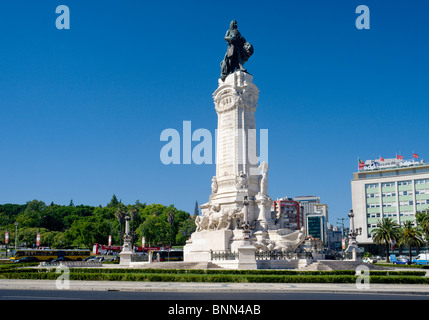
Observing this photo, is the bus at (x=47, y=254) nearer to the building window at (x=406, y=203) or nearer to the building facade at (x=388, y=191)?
the building facade at (x=388, y=191)

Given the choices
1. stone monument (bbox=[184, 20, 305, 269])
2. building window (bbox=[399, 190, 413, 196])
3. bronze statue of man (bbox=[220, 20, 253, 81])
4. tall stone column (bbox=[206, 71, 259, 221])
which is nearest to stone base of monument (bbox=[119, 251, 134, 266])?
stone monument (bbox=[184, 20, 305, 269])

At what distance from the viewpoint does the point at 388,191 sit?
106 meters

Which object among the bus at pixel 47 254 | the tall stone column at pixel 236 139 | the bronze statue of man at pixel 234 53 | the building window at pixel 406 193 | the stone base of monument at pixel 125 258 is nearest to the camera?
the stone base of monument at pixel 125 258

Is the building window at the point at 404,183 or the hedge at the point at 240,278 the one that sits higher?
the building window at the point at 404,183

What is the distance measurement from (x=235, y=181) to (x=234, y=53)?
16560 mm

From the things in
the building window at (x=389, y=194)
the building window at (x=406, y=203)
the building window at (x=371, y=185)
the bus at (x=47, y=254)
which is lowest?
the bus at (x=47, y=254)

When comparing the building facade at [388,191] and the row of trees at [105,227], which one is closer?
the building facade at [388,191]

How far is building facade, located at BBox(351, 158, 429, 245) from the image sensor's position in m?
102

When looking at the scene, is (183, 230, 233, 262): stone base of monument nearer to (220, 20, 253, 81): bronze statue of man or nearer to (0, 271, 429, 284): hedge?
(0, 271, 429, 284): hedge

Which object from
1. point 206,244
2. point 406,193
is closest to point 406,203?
point 406,193

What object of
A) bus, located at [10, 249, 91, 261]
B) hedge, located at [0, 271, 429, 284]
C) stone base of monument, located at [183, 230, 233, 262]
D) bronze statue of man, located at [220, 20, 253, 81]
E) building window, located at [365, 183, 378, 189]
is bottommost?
bus, located at [10, 249, 91, 261]

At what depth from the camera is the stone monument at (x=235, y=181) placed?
42562 mm

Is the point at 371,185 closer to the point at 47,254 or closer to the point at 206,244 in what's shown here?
the point at 206,244

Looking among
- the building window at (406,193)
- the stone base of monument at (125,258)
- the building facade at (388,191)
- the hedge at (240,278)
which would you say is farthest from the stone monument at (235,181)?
the building window at (406,193)
